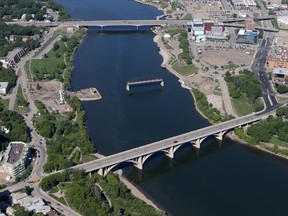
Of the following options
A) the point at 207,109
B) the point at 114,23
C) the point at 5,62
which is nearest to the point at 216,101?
the point at 207,109

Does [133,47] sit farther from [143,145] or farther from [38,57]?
[143,145]

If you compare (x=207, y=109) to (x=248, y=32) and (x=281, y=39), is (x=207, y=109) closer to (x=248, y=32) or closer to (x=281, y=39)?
(x=248, y=32)

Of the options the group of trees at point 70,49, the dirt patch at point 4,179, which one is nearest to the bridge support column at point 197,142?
the dirt patch at point 4,179

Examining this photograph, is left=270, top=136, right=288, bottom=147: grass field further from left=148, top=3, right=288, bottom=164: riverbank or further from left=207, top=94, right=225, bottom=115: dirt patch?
left=207, top=94, right=225, bottom=115: dirt patch

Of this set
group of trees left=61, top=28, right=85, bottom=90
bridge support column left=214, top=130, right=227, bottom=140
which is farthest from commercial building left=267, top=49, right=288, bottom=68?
group of trees left=61, top=28, right=85, bottom=90

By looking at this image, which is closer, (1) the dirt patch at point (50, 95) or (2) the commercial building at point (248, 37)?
(1) the dirt patch at point (50, 95)

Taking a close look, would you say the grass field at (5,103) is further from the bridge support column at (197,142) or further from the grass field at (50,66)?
the bridge support column at (197,142)
